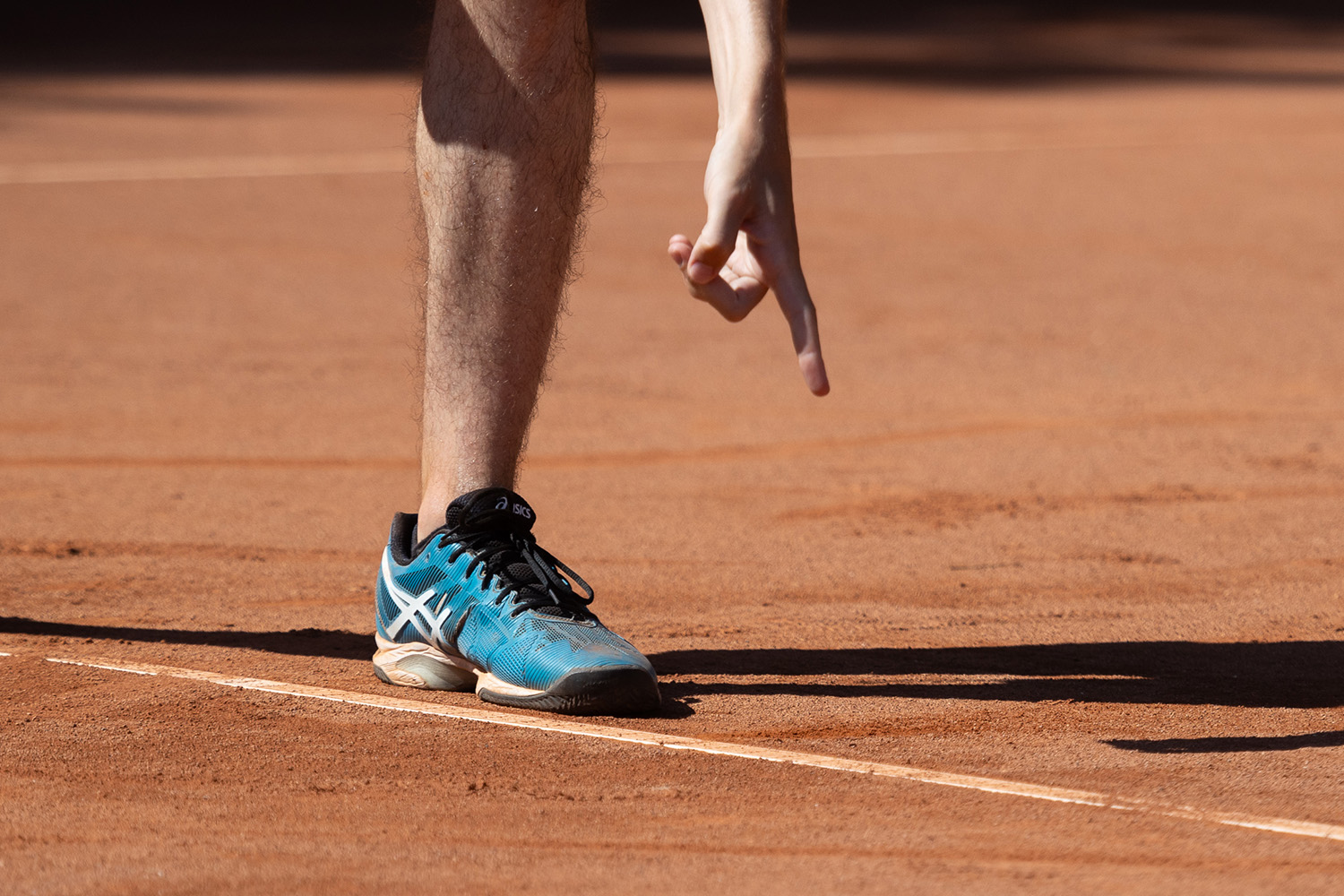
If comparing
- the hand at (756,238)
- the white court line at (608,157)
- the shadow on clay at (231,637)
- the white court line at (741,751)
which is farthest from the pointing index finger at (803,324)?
the white court line at (608,157)

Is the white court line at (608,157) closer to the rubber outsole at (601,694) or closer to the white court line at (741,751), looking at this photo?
the white court line at (741,751)

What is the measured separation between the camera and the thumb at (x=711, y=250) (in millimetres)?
1695

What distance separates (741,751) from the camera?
189 centimetres

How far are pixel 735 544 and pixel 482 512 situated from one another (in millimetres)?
906

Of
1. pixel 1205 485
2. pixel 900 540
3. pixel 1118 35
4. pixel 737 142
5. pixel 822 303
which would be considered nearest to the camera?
pixel 737 142

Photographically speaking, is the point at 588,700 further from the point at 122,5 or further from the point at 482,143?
the point at 122,5

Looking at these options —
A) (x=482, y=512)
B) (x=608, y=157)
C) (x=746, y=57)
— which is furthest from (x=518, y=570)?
(x=608, y=157)

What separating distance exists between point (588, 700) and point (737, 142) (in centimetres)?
65

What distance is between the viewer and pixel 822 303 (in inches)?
211

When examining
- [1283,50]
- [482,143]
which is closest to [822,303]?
[482,143]

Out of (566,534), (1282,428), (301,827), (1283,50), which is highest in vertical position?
(1283,50)

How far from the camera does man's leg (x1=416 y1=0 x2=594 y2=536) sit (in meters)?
2.19

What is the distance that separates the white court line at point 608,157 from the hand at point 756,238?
19.7 feet

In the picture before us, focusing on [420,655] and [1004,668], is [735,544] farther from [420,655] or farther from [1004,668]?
[420,655]
